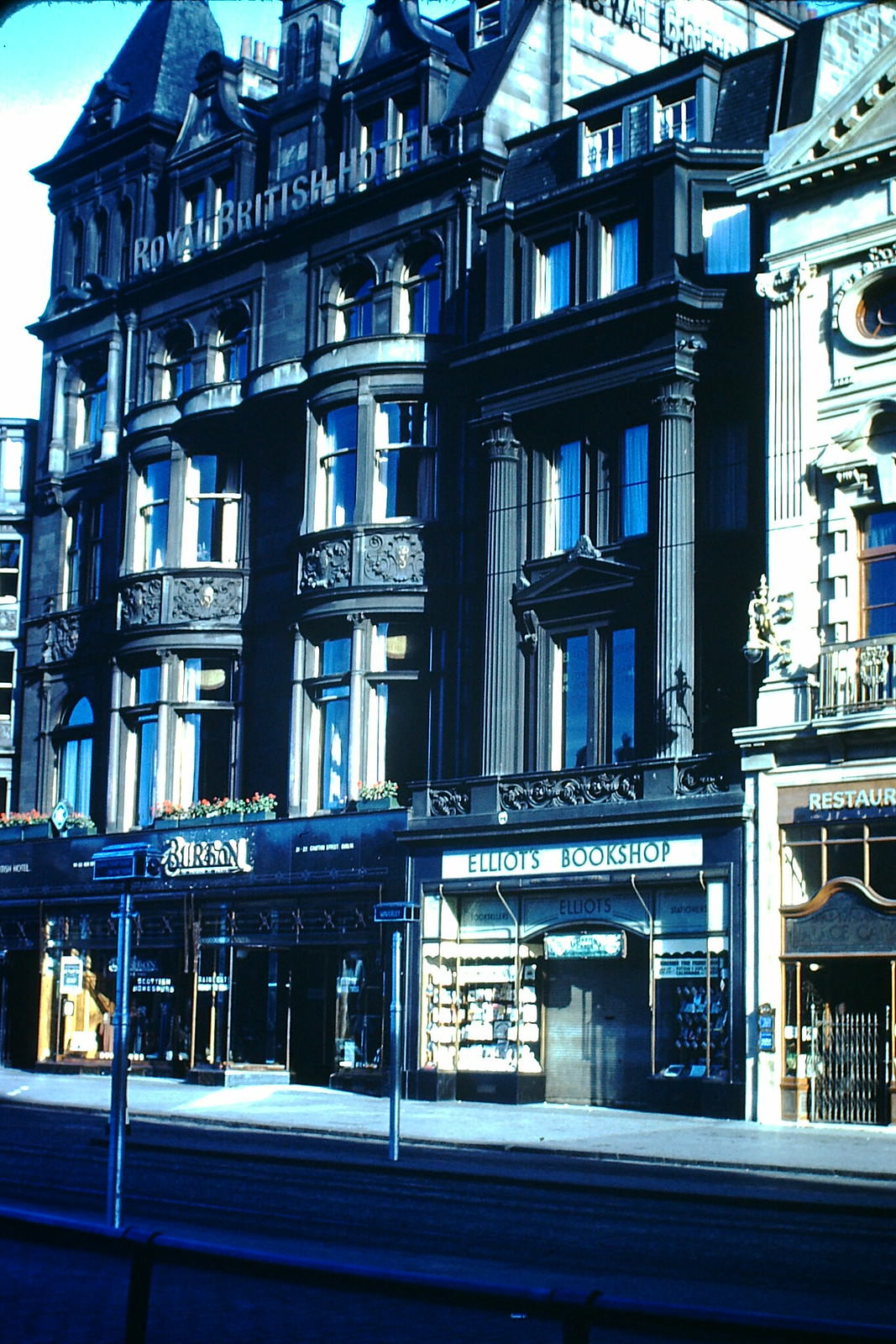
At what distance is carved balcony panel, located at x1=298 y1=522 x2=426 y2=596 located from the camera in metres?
38.3

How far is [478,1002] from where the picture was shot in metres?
34.5

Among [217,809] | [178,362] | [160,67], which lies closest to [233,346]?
[178,362]

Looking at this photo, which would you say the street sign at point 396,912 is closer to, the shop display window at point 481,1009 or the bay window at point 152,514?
the shop display window at point 481,1009

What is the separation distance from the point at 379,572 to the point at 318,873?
6245mm

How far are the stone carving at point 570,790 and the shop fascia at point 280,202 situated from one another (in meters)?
14.2

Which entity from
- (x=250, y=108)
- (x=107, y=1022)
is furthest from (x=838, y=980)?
(x=250, y=108)

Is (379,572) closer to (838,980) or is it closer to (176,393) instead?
(176,393)

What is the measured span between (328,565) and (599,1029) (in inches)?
463

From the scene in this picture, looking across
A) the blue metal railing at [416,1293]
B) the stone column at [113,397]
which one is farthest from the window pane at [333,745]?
the blue metal railing at [416,1293]

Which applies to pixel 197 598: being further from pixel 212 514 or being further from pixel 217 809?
pixel 217 809

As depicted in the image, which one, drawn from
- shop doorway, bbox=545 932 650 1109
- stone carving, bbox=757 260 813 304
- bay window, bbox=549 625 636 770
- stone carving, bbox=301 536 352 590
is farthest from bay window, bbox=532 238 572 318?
shop doorway, bbox=545 932 650 1109

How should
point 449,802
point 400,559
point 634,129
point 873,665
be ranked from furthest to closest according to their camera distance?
1. point 400,559
2. point 634,129
3. point 449,802
4. point 873,665

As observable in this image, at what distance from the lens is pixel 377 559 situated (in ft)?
126

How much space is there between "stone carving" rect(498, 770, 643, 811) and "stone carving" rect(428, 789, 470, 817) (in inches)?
36.4
